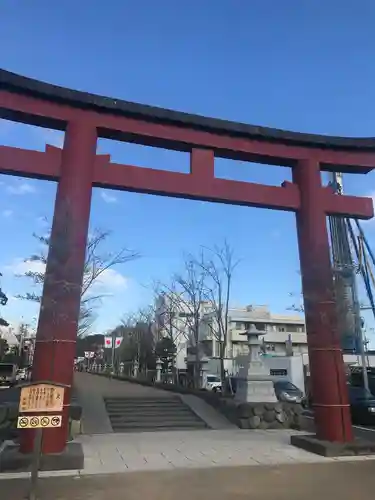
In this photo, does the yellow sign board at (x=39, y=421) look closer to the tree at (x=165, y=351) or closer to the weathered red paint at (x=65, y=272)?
the weathered red paint at (x=65, y=272)

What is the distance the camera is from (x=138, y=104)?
9.30 meters

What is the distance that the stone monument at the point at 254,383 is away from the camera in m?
13.8

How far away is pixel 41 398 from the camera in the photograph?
19.6ft

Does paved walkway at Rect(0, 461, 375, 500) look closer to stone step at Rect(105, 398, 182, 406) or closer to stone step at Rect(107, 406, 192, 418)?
stone step at Rect(107, 406, 192, 418)

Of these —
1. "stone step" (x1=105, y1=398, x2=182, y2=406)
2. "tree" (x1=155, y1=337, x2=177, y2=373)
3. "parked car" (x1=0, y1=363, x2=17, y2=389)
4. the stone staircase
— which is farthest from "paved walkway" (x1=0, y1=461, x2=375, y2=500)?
"tree" (x1=155, y1=337, x2=177, y2=373)

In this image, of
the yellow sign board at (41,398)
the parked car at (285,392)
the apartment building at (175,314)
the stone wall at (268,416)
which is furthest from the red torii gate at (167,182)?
the apartment building at (175,314)

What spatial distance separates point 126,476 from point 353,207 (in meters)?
7.50

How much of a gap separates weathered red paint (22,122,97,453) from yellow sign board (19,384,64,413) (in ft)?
5.29

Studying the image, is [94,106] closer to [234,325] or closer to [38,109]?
[38,109]

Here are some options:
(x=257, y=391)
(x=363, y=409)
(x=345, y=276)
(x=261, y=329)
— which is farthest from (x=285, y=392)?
(x=261, y=329)

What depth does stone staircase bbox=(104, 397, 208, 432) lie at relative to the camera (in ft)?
42.4

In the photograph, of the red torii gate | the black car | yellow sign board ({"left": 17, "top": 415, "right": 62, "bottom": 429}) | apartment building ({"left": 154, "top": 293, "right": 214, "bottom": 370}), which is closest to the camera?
yellow sign board ({"left": 17, "top": 415, "right": 62, "bottom": 429})

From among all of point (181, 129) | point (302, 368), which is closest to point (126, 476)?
point (181, 129)

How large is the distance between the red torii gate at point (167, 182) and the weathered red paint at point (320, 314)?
0.02 meters
